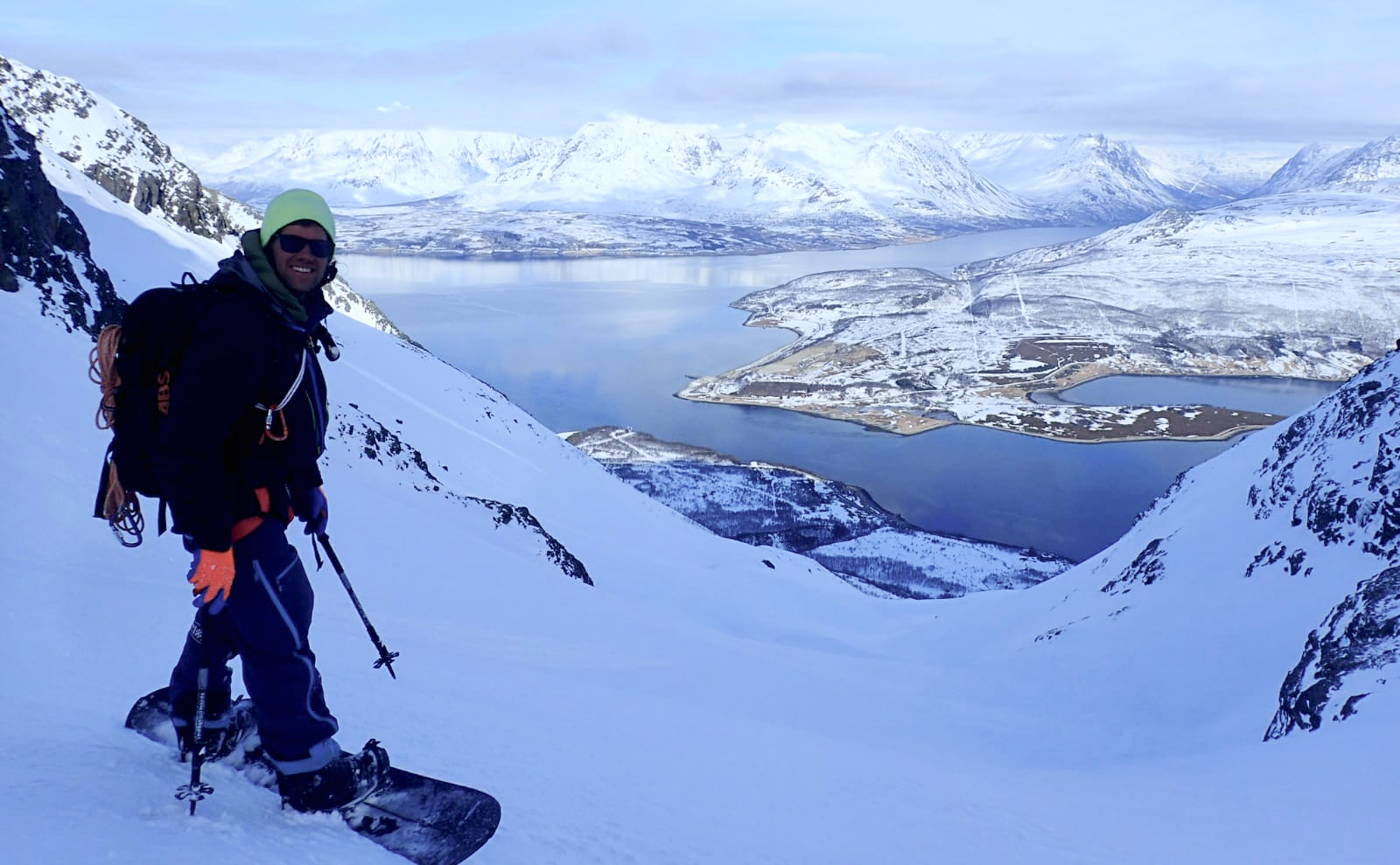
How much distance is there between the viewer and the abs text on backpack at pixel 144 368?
2.97 metres

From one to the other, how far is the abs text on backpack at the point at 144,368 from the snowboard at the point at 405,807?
3.91 ft

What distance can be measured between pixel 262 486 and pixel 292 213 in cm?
111

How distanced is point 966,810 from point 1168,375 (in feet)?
362

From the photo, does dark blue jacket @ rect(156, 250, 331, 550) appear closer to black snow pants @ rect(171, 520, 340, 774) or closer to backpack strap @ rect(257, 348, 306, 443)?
backpack strap @ rect(257, 348, 306, 443)

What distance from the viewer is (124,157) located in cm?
5434

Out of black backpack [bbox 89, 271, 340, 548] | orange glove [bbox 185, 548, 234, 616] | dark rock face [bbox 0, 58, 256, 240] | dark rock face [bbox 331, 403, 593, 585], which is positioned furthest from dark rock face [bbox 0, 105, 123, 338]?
dark rock face [bbox 0, 58, 256, 240]

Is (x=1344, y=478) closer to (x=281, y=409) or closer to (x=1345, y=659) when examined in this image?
(x=1345, y=659)

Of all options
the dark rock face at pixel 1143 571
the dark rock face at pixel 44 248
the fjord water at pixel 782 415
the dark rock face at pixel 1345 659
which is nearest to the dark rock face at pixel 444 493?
the dark rock face at pixel 44 248

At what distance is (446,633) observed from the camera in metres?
8.27

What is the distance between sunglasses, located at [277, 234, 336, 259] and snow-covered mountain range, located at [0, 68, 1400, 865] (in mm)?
2258

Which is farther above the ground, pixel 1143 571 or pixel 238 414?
pixel 238 414

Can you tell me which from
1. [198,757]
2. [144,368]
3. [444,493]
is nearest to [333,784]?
[198,757]

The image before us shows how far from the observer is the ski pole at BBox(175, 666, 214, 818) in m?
3.08

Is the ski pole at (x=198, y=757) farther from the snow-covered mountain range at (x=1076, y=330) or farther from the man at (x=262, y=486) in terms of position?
the snow-covered mountain range at (x=1076, y=330)
